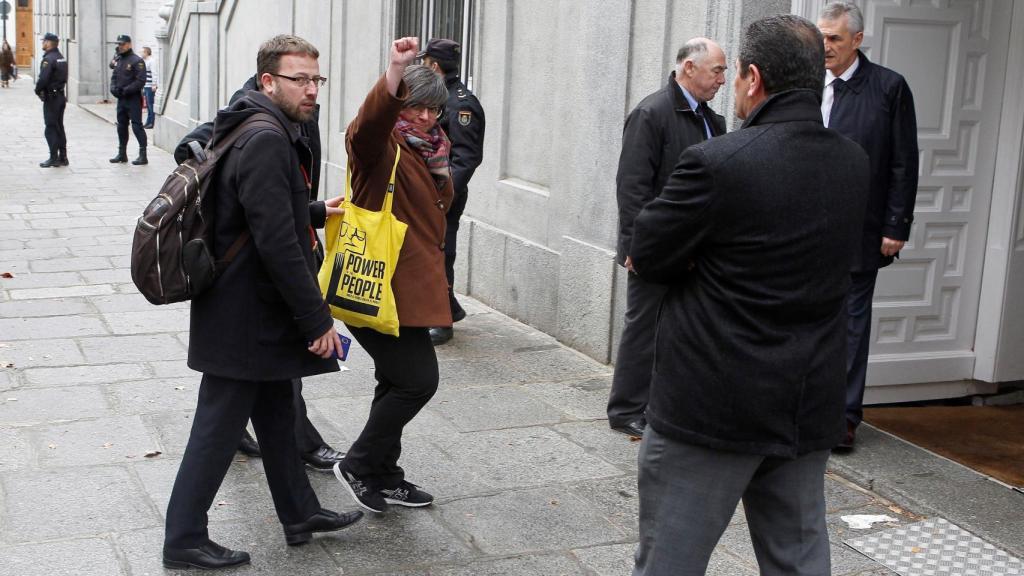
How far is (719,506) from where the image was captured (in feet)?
9.99

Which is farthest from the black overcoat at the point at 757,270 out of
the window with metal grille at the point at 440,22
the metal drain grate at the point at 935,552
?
the window with metal grille at the point at 440,22

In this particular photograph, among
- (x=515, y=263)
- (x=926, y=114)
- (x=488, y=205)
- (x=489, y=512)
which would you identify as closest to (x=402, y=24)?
(x=488, y=205)

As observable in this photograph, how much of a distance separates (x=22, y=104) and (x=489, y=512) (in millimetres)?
29041

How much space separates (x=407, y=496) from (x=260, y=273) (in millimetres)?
1221

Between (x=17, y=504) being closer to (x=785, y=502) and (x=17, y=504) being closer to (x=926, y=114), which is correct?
(x=785, y=502)

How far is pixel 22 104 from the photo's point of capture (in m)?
30.5

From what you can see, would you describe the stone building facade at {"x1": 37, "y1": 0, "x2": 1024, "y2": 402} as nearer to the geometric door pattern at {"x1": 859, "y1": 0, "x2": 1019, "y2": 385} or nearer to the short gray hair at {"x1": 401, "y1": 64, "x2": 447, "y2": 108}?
the geometric door pattern at {"x1": 859, "y1": 0, "x2": 1019, "y2": 385}

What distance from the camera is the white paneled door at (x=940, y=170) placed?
20.0 ft

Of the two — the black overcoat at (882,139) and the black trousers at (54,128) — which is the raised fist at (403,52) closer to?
the black overcoat at (882,139)

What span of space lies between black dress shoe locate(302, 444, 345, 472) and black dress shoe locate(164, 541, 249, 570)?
1.04 metres

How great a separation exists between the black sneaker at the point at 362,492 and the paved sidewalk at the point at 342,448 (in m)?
0.06

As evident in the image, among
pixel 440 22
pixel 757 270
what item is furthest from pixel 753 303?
pixel 440 22

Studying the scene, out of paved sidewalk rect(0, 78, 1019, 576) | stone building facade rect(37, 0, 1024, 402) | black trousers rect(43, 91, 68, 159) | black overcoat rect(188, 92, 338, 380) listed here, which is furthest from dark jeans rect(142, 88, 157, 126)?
black overcoat rect(188, 92, 338, 380)

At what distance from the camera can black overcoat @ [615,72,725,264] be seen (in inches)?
224
